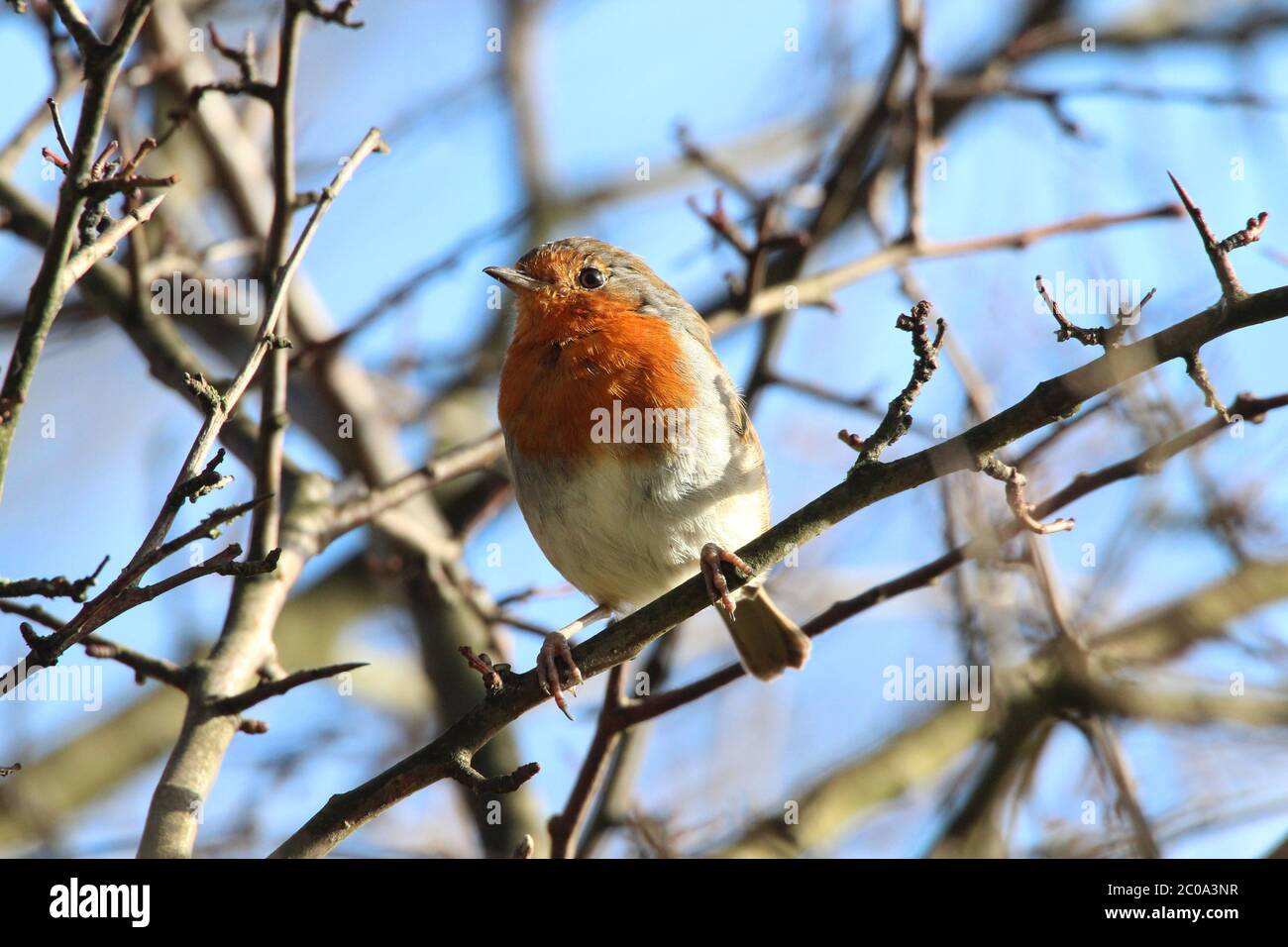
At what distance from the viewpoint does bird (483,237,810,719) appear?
4.46 m

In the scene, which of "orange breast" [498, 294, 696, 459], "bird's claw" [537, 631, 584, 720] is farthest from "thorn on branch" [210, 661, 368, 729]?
"orange breast" [498, 294, 696, 459]

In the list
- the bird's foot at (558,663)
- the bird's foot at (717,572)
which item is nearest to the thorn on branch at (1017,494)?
the bird's foot at (717,572)

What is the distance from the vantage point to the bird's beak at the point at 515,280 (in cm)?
511

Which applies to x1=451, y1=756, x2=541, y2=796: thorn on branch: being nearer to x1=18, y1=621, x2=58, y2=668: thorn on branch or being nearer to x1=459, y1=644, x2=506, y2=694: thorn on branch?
x1=459, y1=644, x2=506, y2=694: thorn on branch

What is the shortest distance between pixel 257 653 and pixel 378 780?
0.97 metres

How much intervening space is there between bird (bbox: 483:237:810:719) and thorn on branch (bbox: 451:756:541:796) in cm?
91

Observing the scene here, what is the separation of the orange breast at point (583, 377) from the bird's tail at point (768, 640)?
104 cm

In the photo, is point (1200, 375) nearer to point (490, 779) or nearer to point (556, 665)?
point (490, 779)

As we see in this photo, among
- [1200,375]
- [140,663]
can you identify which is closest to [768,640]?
[140,663]

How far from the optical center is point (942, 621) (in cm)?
523

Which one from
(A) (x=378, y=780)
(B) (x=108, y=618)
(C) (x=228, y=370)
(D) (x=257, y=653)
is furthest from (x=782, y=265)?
(B) (x=108, y=618)

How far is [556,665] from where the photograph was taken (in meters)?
4.16

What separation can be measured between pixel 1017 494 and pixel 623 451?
5.34ft
